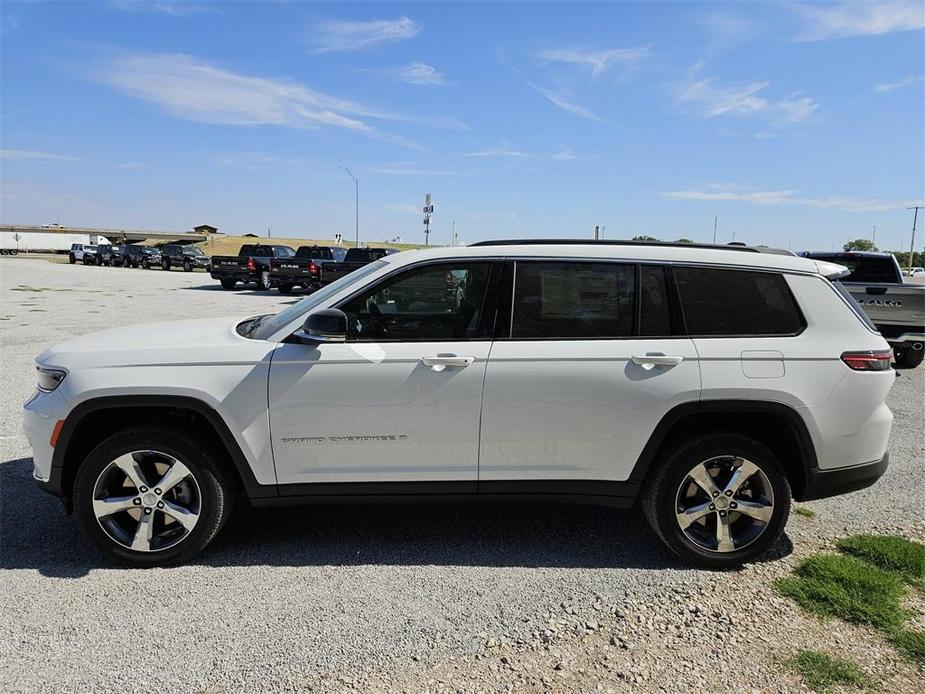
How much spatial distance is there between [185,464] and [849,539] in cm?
390

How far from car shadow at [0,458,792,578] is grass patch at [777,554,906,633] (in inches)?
10.4

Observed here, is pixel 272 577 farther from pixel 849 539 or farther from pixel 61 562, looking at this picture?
pixel 849 539

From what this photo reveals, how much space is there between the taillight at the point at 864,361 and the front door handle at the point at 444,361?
2055mm

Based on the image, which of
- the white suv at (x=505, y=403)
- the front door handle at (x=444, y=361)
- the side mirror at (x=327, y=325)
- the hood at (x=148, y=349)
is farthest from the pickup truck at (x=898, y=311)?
the hood at (x=148, y=349)

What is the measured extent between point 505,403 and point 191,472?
1726 mm

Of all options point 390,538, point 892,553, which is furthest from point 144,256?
point 892,553

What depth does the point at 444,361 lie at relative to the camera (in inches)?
138

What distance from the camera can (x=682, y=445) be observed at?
362cm

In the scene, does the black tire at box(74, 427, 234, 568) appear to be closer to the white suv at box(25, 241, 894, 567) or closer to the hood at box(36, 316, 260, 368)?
the white suv at box(25, 241, 894, 567)

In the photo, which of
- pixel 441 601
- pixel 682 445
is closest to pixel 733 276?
pixel 682 445

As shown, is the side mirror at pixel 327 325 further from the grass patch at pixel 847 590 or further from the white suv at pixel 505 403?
the grass patch at pixel 847 590

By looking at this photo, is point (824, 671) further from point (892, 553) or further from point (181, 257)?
point (181, 257)

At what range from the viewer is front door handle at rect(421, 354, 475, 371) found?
11.5 ft

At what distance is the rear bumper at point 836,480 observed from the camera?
365 centimetres
